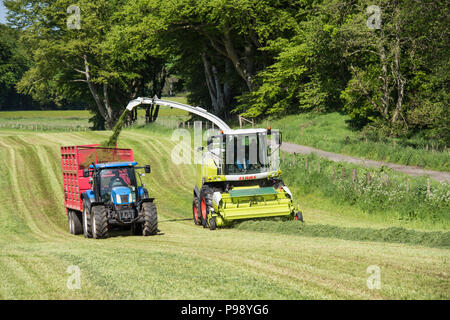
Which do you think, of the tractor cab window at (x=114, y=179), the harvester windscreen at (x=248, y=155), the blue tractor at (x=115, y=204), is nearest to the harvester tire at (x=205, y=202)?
the harvester windscreen at (x=248, y=155)

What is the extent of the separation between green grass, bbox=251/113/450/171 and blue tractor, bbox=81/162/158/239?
15.1 metres

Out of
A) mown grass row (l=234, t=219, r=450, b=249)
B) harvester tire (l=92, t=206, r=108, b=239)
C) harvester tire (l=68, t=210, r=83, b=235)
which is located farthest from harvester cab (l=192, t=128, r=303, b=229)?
harvester tire (l=68, t=210, r=83, b=235)

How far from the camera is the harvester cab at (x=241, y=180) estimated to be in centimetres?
1756

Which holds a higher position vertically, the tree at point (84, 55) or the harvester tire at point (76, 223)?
the tree at point (84, 55)

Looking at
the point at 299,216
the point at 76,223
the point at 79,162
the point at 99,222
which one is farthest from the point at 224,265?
the point at 76,223

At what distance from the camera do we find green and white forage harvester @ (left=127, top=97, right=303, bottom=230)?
17.6 m

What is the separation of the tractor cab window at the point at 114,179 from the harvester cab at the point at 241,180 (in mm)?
2484

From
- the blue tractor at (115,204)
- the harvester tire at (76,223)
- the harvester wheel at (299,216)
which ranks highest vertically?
the blue tractor at (115,204)

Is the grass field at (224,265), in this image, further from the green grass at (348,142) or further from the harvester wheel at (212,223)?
the green grass at (348,142)

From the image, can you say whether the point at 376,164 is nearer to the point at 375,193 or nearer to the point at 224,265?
the point at 375,193

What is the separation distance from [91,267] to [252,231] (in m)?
6.90

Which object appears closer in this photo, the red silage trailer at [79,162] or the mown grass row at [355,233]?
the mown grass row at [355,233]

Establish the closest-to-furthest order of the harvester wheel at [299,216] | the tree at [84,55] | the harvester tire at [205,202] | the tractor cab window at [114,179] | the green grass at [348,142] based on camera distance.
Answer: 1. the tractor cab window at [114,179]
2. the harvester wheel at [299,216]
3. the harvester tire at [205,202]
4. the green grass at [348,142]
5. the tree at [84,55]
